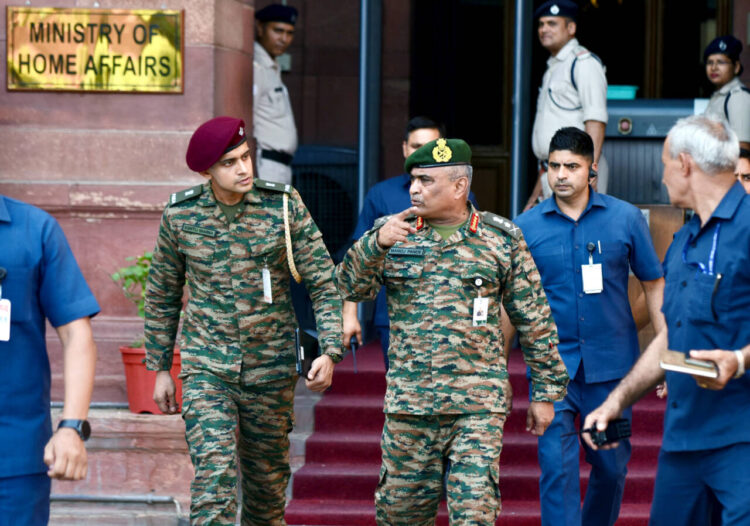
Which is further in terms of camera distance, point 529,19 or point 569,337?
point 529,19

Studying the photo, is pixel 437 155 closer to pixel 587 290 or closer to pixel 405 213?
pixel 405 213

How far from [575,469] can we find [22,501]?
2.72m

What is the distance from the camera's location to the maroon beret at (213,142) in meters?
5.70

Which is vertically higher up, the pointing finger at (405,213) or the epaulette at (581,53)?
the epaulette at (581,53)

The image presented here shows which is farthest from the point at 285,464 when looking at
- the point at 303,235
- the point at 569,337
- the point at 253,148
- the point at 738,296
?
the point at 253,148

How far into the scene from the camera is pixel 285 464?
6.04 metres

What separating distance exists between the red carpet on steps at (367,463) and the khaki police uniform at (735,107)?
6.04 ft

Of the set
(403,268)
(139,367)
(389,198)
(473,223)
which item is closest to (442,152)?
(473,223)

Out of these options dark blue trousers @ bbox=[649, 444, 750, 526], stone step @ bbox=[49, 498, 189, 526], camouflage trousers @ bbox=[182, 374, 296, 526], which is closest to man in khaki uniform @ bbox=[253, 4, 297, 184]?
stone step @ bbox=[49, 498, 189, 526]

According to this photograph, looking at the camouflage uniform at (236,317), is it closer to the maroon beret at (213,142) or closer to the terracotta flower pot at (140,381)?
the maroon beret at (213,142)

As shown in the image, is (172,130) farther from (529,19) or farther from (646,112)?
(646,112)

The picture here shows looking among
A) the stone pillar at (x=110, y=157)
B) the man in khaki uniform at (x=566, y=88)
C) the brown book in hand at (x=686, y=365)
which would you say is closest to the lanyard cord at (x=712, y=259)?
the brown book in hand at (x=686, y=365)

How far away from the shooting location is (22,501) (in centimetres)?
420

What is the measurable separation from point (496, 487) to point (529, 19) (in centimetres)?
466
